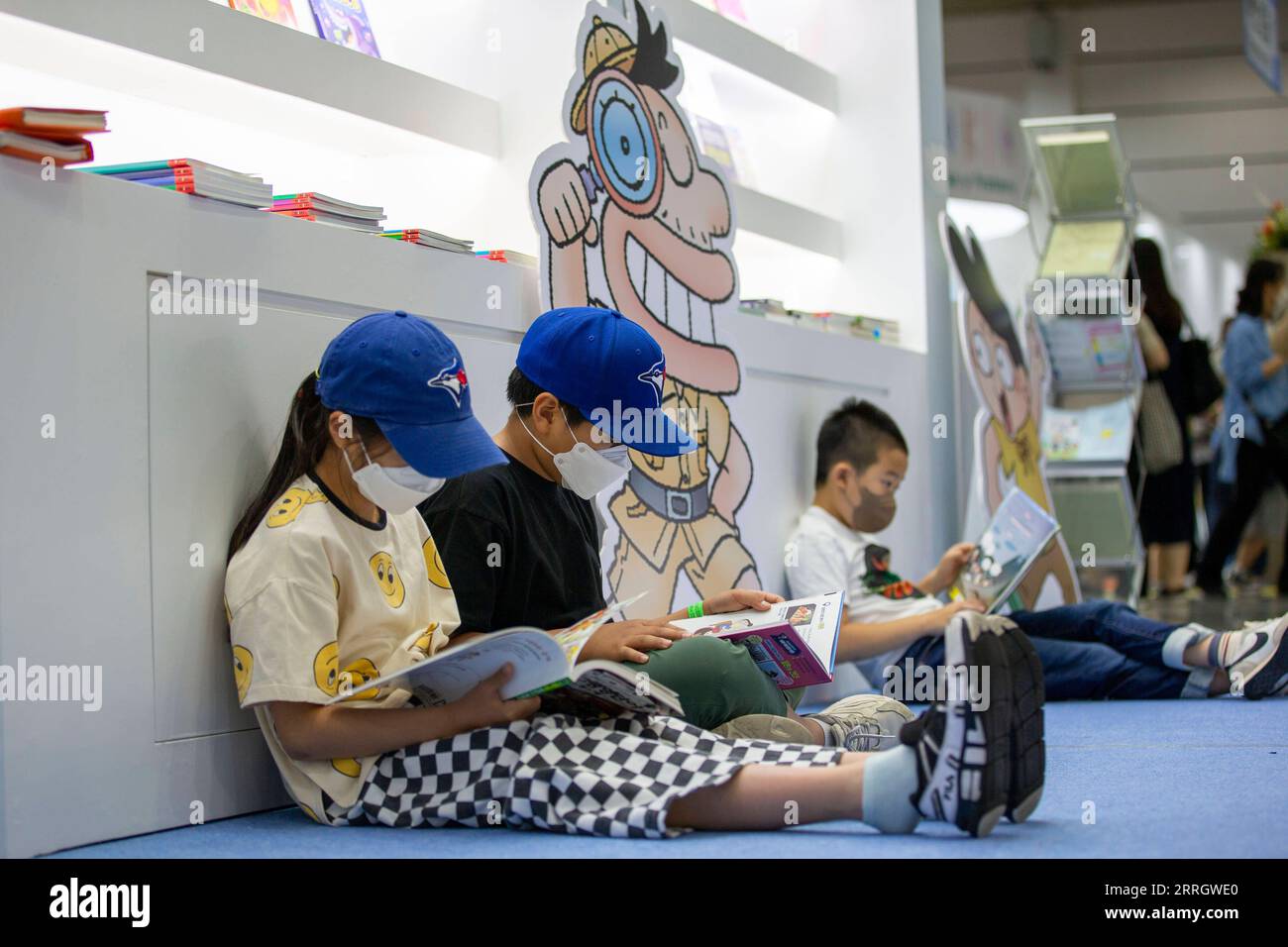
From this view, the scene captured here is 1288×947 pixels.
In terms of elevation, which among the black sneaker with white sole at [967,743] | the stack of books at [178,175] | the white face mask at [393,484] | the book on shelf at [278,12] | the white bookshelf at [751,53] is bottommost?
the black sneaker with white sole at [967,743]

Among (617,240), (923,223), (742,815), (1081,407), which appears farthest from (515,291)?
(1081,407)

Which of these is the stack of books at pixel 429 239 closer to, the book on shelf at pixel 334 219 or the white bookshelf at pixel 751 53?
the book on shelf at pixel 334 219

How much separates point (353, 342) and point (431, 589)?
41 centimetres

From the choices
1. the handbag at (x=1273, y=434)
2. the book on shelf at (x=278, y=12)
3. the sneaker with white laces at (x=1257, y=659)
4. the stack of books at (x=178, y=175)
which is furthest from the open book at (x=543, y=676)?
the handbag at (x=1273, y=434)

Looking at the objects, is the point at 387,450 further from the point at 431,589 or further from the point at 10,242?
the point at 10,242

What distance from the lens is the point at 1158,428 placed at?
20.3ft

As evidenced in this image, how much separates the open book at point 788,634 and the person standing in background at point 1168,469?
13.6ft

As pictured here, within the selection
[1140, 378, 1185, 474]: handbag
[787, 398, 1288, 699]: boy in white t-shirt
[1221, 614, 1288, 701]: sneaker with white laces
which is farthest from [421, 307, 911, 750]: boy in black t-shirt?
[1140, 378, 1185, 474]: handbag

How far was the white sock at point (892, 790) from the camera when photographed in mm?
1770

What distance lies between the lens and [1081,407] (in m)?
5.74

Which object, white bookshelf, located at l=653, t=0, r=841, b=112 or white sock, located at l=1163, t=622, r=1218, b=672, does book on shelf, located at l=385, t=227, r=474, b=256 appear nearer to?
Result: white bookshelf, located at l=653, t=0, r=841, b=112

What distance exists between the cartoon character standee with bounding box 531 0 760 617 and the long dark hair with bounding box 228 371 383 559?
2.68ft

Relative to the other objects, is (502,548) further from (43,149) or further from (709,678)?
(43,149)

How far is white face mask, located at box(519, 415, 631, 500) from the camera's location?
229 cm
